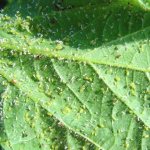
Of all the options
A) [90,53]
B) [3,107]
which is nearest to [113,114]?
[90,53]

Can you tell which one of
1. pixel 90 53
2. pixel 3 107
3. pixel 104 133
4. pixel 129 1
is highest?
pixel 129 1

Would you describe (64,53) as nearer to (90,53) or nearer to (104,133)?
(90,53)

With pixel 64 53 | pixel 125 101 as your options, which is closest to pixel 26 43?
pixel 64 53

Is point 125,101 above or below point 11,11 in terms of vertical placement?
below

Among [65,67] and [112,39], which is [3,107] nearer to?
[65,67]

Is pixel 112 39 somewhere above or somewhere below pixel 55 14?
below

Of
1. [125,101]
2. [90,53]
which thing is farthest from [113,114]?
[90,53]
